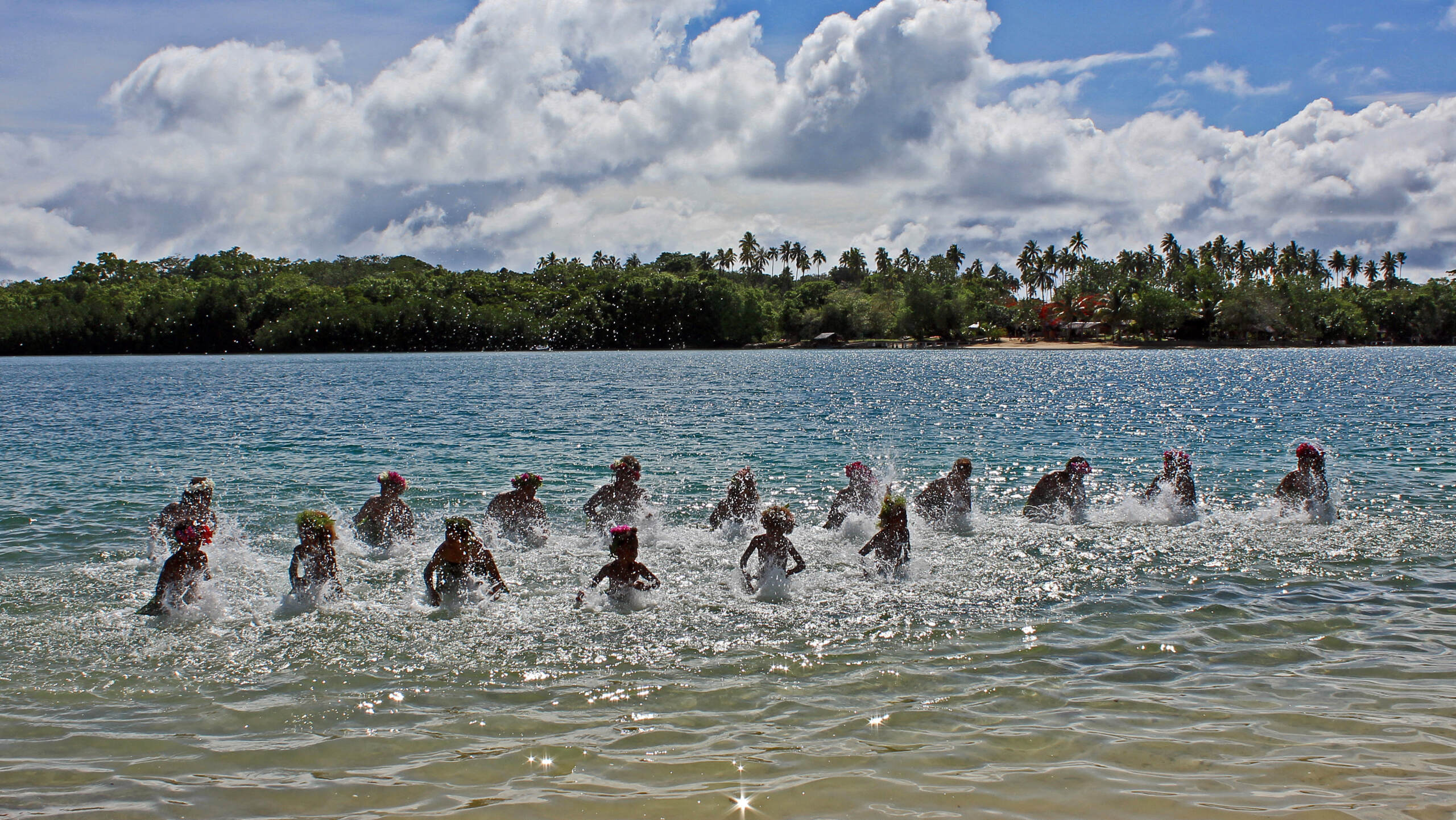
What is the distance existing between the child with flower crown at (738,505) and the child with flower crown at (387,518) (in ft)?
15.7

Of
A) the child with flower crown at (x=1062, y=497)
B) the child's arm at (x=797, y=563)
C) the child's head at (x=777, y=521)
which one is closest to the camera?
the child's head at (x=777, y=521)

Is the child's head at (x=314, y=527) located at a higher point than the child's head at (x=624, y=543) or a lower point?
higher

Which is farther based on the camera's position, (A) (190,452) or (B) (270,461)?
(A) (190,452)

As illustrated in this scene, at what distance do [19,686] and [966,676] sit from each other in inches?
333

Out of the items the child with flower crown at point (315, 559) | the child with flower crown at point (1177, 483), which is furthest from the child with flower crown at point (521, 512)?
the child with flower crown at point (1177, 483)

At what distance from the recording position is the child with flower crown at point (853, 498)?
13875mm

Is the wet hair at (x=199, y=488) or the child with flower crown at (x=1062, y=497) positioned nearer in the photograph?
the wet hair at (x=199, y=488)

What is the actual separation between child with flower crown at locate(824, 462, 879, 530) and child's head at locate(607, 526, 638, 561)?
188 inches

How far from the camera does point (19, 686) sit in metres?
7.68

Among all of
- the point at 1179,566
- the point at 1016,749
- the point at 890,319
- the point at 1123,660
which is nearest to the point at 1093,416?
the point at 1179,566

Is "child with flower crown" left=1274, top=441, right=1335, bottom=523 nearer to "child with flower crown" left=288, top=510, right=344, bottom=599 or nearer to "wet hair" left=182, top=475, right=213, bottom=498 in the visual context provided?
"child with flower crown" left=288, top=510, right=344, bottom=599

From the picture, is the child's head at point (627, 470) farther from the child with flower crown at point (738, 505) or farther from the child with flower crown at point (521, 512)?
the child with flower crown at point (738, 505)

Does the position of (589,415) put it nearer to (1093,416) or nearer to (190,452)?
(190,452)

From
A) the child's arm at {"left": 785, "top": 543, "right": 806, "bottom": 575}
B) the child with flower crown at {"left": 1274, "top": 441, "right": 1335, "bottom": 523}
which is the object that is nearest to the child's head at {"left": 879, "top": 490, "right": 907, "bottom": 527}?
the child's arm at {"left": 785, "top": 543, "right": 806, "bottom": 575}
